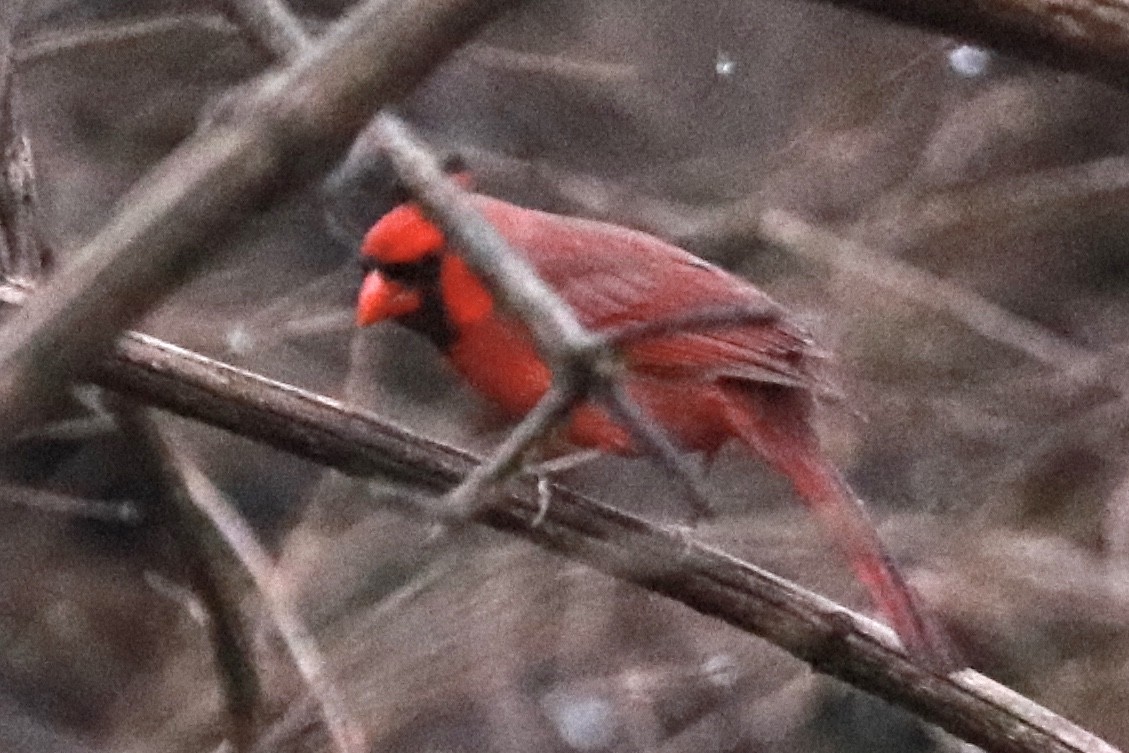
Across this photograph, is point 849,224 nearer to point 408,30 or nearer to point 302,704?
point 302,704

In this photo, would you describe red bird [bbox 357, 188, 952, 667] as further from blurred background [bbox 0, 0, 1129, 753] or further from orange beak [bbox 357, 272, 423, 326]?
blurred background [bbox 0, 0, 1129, 753]

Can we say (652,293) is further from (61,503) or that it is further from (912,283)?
(61,503)

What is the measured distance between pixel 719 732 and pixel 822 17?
188cm

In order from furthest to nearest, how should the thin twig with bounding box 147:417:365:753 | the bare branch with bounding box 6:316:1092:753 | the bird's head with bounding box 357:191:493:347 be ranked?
the bird's head with bounding box 357:191:493:347 → the thin twig with bounding box 147:417:365:753 → the bare branch with bounding box 6:316:1092:753

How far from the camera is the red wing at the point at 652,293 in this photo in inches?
109

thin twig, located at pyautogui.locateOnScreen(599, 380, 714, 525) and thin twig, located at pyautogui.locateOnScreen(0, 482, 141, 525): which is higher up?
thin twig, located at pyautogui.locateOnScreen(0, 482, 141, 525)

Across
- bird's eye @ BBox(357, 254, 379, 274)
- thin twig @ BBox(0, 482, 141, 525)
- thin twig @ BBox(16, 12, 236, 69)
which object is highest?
thin twig @ BBox(16, 12, 236, 69)

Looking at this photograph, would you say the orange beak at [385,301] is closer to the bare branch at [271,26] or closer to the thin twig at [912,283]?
the thin twig at [912,283]

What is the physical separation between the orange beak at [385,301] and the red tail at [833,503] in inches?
22.2

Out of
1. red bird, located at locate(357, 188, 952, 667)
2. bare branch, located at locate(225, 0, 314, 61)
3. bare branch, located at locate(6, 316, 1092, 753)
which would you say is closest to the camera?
bare branch, located at locate(225, 0, 314, 61)

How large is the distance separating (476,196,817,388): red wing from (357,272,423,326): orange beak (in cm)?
19

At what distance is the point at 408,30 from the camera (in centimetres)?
98

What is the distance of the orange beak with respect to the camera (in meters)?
2.90

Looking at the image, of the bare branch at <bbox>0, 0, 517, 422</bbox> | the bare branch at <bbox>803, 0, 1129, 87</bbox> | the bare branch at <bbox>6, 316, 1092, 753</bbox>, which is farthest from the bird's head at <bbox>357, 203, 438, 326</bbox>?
the bare branch at <bbox>0, 0, 517, 422</bbox>
